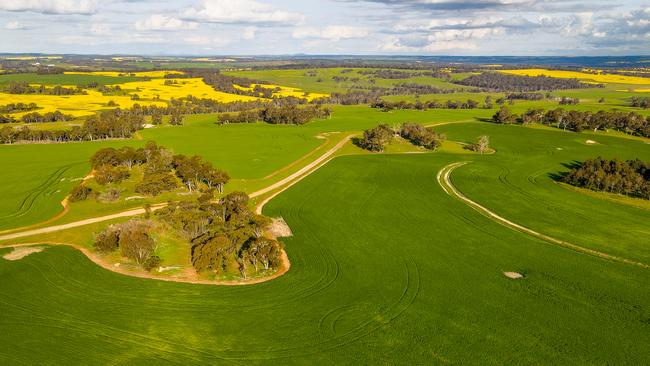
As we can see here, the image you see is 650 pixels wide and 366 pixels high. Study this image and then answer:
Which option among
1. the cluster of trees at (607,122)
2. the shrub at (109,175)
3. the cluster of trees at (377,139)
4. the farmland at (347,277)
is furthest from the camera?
the cluster of trees at (607,122)

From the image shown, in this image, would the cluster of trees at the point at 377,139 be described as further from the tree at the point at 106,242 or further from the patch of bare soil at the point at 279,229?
the tree at the point at 106,242

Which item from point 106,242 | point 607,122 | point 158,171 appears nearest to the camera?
point 106,242

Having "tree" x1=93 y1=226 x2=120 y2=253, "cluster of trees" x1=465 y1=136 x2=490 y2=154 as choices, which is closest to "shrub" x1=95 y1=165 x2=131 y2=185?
"tree" x1=93 y1=226 x2=120 y2=253

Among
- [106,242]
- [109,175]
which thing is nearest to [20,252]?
→ [106,242]

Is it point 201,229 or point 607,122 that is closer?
point 201,229

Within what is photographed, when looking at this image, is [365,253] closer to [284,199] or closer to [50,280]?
[284,199]

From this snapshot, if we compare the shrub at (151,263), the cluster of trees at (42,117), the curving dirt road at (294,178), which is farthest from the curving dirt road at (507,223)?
the cluster of trees at (42,117)

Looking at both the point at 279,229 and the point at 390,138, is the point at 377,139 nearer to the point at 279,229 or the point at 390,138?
the point at 390,138
